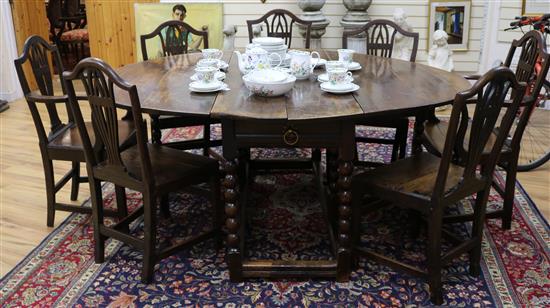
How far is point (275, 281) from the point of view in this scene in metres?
2.38

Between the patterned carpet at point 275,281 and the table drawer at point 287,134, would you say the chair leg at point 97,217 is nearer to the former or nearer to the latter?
the patterned carpet at point 275,281

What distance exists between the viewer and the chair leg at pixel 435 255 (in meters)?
2.13

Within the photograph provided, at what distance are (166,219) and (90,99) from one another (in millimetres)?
962

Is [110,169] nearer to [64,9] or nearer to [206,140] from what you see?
[206,140]

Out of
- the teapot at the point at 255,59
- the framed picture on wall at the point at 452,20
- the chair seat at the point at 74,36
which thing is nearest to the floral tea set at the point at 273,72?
the teapot at the point at 255,59

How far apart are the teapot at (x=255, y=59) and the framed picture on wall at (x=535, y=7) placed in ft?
11.4

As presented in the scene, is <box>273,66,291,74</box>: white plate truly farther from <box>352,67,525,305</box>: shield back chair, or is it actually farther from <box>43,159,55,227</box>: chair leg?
<box>43,159,55,227</box>: chair leg

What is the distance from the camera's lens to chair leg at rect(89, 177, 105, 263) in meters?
2.43

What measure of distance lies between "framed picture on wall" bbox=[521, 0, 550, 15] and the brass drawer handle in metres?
3.93

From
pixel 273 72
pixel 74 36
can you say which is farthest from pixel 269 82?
pixel 74 36

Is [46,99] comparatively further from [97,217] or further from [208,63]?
[208,63]

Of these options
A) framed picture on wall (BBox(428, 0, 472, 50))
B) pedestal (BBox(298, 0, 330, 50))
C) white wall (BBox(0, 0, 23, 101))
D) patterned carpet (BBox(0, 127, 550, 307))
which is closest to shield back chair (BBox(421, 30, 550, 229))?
patterned carpet (BBox(0, 127, 550, 307))

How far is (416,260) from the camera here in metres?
2.54

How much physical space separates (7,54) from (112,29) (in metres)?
1.11
